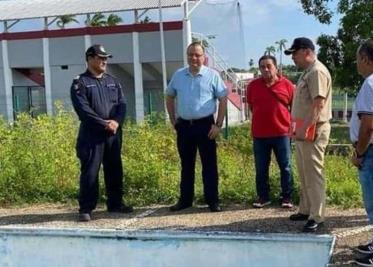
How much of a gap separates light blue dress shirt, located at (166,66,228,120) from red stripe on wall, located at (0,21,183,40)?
25013mm

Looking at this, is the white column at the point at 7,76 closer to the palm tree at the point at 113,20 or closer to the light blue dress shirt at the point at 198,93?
the palm tree at the point at 113,20

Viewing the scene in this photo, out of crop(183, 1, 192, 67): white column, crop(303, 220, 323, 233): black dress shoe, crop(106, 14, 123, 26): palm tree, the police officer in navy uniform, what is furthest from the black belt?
crop(106, 14, 123, 26): palm tree

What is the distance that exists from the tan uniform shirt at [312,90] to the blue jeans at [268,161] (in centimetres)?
90

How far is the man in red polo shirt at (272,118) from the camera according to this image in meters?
6.15

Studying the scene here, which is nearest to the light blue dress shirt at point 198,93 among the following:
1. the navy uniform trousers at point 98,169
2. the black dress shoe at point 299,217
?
the navy uniform trousers at point 98,169

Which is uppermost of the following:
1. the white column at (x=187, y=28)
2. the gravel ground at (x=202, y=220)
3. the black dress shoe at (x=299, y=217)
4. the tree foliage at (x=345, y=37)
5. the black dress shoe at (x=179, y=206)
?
the white column at (x=187, y=28)

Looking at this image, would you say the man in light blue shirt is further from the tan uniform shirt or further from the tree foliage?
the tree foliage

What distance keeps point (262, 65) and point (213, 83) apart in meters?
0.56

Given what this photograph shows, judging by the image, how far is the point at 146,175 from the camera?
7.36 m

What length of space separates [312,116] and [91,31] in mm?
28599

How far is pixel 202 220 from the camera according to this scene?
19.8ft

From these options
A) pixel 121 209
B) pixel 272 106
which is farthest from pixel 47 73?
pixel 272 106

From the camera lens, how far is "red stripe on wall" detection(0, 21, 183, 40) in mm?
31062

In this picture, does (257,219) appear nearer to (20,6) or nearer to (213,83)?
(213,83)
